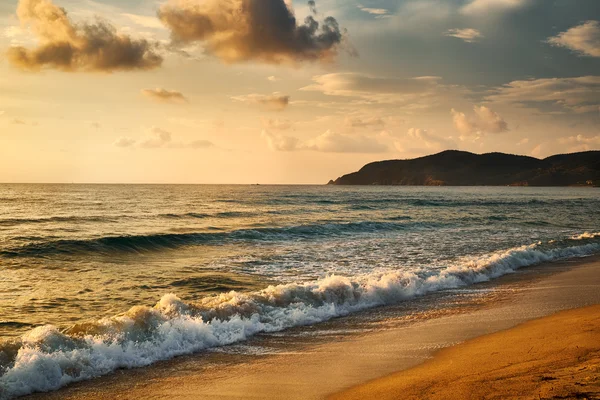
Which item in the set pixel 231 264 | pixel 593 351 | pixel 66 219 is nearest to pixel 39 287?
pixel 231 264

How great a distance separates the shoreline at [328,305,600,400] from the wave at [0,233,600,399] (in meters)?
3.57

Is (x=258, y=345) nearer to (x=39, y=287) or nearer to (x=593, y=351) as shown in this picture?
(x=593, y=351)

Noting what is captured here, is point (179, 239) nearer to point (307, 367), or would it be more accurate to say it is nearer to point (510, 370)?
point (307, 367)

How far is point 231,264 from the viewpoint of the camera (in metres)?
18.0

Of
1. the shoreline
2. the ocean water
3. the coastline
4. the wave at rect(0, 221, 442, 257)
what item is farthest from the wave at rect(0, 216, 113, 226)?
the shoreline

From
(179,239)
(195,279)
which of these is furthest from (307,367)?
(179,239)

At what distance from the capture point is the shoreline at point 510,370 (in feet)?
16.6

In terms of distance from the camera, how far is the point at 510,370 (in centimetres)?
602

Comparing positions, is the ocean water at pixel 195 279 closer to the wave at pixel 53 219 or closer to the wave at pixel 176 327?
the wave at pixel 176 327

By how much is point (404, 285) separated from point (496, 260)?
601 centimetres

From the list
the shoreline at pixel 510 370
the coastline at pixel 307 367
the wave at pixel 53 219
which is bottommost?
the coastline at pixel 307 367

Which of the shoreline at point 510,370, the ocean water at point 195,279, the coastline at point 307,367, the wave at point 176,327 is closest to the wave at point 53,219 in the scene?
the ocean water at point 195,279

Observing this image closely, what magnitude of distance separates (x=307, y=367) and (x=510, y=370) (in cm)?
290

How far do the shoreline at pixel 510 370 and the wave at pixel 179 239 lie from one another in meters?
18.1
